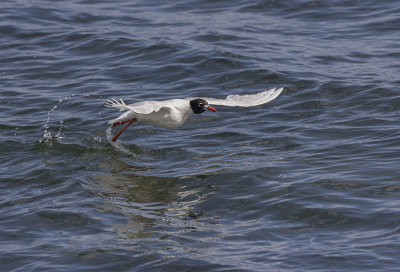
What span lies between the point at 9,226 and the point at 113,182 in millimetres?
2041

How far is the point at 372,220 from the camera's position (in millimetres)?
8383

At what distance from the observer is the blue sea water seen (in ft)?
26.3

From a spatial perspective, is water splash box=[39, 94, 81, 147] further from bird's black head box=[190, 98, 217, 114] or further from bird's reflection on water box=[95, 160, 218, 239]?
bird's black head box=[190, 98, 217, 114]

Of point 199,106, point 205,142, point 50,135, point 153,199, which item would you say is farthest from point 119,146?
point 153,199

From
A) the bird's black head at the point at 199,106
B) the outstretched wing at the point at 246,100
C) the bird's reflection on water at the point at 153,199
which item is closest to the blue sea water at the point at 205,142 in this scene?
the bird's reflection on water at the point at 153,199

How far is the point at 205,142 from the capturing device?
12.1m

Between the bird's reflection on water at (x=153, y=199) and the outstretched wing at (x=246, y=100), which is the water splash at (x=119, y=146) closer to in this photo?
the bird's reflection on water at (x=153, y=199)

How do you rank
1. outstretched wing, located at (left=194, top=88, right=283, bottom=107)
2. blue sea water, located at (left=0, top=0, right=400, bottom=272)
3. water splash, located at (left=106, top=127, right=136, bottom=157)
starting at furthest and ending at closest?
1. water splash, located at (left=106, top=127, right=136, bottom=157)
2. outstretched wing, located at (left=194, top=88, right=283, bottom=107)
3. blue sea water, located at (left=0, top=0, right=400, bottom=272)

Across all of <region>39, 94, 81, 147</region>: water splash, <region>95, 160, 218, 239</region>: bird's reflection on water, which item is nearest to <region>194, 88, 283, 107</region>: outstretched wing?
<region>95, 160, 218, 239</region>: bird's reflection on water

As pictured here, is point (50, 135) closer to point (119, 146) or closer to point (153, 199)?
point (119, 146)

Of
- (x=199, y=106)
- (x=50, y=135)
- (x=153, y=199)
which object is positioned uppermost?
(x=199, y=106)

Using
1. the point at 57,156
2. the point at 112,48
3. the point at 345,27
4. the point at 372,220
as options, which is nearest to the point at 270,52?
the point at 345,27

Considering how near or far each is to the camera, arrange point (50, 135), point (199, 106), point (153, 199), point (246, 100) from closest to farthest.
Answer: point (153, 199) < point (199, 106) < point (246, 100) < point (50, 135)

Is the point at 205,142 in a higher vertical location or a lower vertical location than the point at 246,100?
lower
